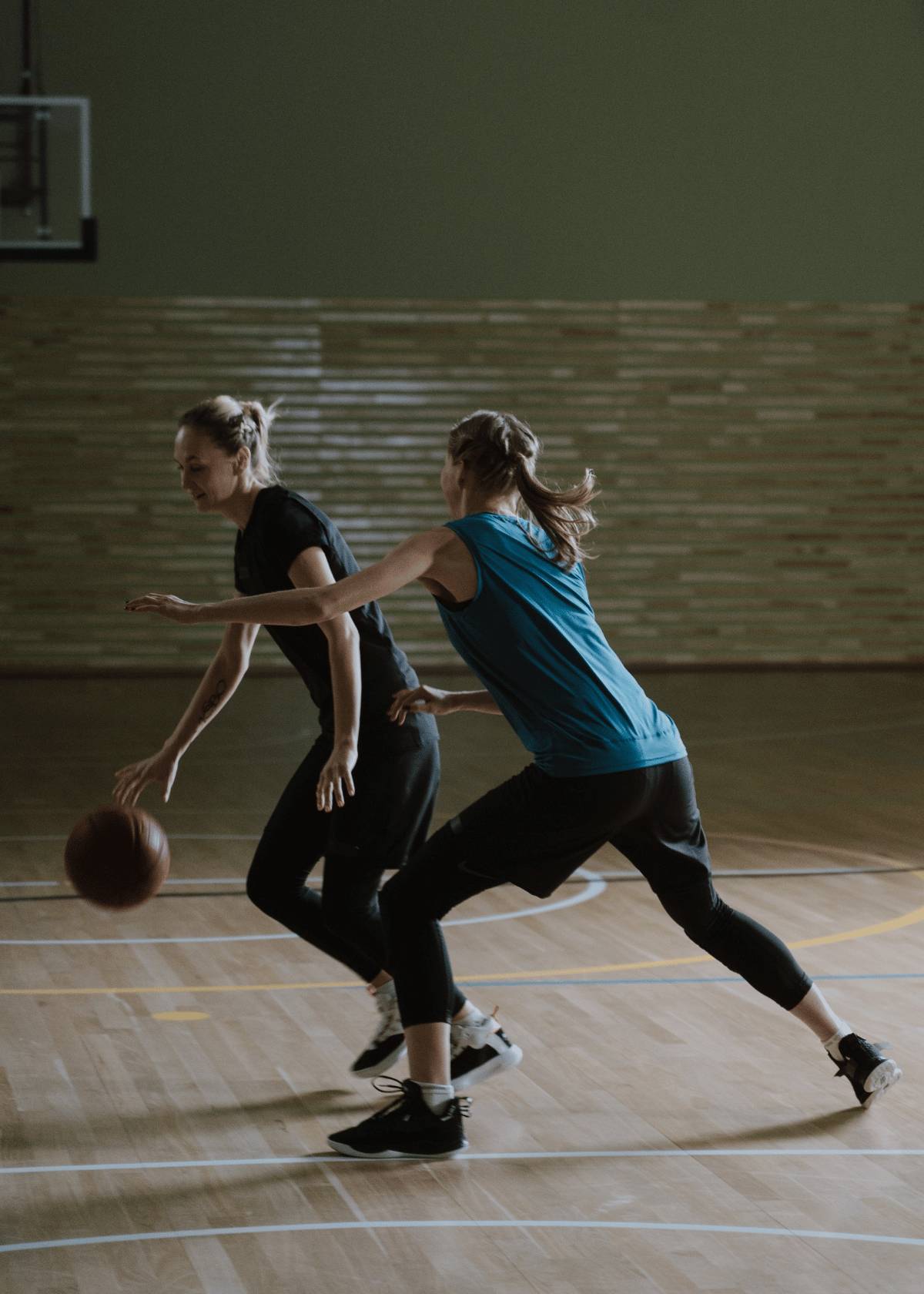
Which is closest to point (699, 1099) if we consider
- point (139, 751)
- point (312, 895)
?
point (312, 895)

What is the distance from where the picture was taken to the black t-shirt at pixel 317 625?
12.1 ft

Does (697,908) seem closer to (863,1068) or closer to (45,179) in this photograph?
(863,1068)

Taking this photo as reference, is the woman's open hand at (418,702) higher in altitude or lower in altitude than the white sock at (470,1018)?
higher

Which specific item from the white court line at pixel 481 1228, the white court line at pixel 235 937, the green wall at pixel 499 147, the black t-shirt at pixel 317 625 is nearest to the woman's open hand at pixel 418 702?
the black t-shirt at pixel 317 625

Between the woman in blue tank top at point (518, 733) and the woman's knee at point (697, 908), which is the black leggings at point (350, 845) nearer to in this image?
the woman in blue tank top at point (518, 733)

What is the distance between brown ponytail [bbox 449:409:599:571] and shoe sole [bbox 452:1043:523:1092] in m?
1.13

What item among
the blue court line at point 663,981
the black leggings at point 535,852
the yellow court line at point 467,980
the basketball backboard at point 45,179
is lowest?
the yellow court line at point 467,980

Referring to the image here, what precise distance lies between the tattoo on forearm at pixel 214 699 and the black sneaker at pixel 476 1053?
0.92 metres

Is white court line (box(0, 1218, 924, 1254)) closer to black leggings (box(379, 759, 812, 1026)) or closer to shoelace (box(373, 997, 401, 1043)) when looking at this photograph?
black leggings (box(379, 759, 812, 1026))

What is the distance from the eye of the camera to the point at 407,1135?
11.3ft

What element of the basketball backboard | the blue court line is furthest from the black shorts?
the basketball backboard

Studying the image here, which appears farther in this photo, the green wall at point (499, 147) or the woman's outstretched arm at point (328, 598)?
the green wall at point (499, 147)

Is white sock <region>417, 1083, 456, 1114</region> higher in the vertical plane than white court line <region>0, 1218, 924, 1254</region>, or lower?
higher

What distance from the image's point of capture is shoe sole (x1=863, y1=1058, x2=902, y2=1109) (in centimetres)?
371
